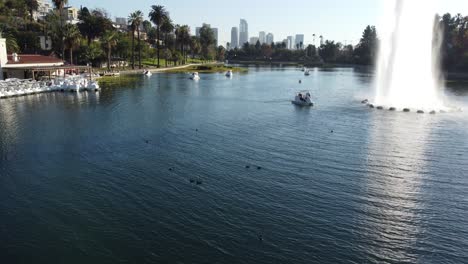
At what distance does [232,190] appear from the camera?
102ft

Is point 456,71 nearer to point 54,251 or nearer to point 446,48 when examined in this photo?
point 446,48

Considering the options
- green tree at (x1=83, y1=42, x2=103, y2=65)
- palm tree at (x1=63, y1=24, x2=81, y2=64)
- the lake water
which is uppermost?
palm tree at (x1=63, y1=24, x2=81, y2=64)

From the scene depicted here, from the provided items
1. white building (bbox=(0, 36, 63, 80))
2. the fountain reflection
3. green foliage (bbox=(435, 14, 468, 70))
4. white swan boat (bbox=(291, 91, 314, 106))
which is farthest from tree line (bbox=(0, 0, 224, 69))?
green foliage (bbox=(435, 14, 468, 70))

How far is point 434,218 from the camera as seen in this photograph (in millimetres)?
26375

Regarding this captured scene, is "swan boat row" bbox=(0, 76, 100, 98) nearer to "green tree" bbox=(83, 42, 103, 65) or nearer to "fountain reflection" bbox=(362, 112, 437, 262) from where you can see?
"green tree" bbox=(83, 42, 103, 65)

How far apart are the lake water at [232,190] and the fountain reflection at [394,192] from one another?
118 mm

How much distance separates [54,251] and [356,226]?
726 inches

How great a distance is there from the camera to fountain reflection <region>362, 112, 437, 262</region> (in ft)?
76.0

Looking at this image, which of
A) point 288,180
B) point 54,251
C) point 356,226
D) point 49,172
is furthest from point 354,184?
point 49,172

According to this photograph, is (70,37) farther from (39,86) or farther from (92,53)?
(39,86)

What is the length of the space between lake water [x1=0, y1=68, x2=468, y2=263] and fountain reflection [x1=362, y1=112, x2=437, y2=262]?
12 cm

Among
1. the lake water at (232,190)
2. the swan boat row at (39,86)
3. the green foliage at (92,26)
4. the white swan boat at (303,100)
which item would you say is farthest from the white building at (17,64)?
the white swan boat at (303,100)

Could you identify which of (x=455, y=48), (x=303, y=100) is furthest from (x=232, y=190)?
(x=455, y=48)

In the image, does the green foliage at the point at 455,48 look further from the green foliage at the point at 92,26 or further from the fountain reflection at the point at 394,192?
the green foliage at the point at 92,26
